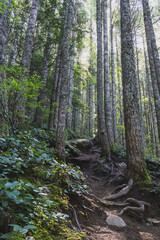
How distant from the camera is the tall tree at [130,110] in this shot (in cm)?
475

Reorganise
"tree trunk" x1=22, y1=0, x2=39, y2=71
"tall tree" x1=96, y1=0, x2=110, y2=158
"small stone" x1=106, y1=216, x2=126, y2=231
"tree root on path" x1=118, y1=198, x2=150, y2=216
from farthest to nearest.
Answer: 1. "tall tree" x1=96, y1=0, x2=110, y2=158
2. "tree trunk" x1=22, y1=0, x2=39, y2=71
3. "tree root on path" x1=118, y1=198, x2=150, y2=216
4. "small stone" x1=106, y1=216, x2=126, y2=231

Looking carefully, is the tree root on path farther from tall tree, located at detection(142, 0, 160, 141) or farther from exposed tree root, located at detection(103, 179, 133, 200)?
tall tree, located at detection(142, 0, 160, 141)

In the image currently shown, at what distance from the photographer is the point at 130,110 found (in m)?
5.03

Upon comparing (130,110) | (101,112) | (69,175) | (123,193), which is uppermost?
(101,112)

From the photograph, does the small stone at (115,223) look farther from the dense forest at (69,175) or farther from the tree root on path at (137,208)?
the tree root on path at (137,208)

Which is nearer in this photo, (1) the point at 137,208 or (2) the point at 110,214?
(2) the point at 110,214

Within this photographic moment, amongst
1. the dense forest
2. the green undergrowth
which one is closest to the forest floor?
the dense forest

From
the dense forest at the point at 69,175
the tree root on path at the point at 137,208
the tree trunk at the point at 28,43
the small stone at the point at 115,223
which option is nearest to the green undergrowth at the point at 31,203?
the dense forest at the point at 69,175

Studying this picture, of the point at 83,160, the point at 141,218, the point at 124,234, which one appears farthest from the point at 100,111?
the point at 124,234

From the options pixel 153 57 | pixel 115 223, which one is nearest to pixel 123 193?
pixel 115 223

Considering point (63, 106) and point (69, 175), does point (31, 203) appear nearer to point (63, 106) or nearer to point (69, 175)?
point (69, 175)

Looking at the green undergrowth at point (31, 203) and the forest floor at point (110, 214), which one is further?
the forest floor at point (110, 214)

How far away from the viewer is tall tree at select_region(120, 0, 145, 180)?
15.6 feet

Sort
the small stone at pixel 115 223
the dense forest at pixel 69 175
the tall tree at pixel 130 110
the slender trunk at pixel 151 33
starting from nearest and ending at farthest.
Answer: the dense forest at pixel 69 175 < the small stone at pixel 115 223 < the tall tree at pixel 130 110 < the slender trunk at pixel 151 33
